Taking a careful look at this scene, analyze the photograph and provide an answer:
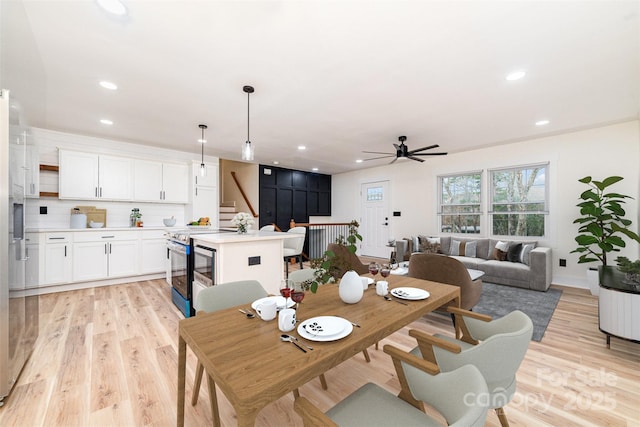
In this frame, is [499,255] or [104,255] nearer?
[104,255]

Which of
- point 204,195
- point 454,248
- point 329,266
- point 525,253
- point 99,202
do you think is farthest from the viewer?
point 204,195

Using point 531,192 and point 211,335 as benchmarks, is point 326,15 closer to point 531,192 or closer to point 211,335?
point 211,335

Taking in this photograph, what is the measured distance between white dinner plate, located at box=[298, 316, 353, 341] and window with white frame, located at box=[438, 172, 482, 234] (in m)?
5.38

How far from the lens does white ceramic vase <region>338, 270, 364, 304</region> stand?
156 cm

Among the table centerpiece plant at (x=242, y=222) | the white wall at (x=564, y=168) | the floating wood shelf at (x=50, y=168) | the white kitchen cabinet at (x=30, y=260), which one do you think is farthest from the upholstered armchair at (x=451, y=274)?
the floating wood shelf at (x=50, y=168)

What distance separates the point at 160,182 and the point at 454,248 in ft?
20.2

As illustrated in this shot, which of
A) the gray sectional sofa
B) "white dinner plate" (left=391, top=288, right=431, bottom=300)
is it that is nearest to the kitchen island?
"white dinner plate" (left=391, top=288, right=431, bottom=300)

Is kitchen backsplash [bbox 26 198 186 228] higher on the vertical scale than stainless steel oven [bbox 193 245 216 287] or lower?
higher

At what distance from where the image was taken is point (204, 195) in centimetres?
568

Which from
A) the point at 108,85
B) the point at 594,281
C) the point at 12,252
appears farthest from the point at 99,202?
the point at 594,281

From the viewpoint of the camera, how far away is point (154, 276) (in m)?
5.00

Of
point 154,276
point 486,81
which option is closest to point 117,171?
point 154,276

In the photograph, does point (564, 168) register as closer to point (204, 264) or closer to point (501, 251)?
point (501, 251)

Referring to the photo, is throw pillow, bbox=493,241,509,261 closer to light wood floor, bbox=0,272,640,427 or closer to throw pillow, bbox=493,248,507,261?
throw pillow, bbox=493,248,507,261
